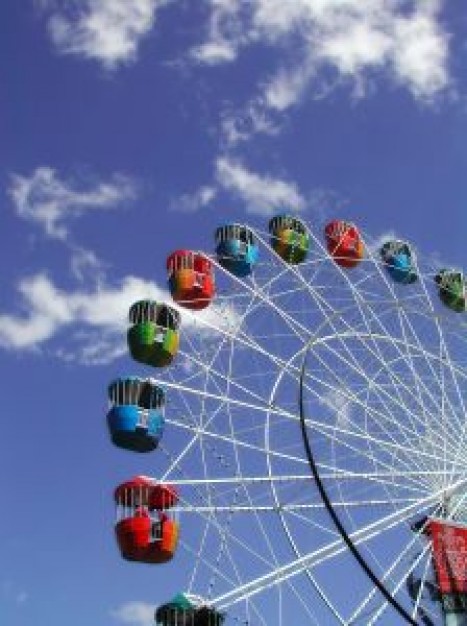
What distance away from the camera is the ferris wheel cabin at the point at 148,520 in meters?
23.4

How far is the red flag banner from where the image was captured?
72.2 feet

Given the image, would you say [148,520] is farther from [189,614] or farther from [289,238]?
[289,238]

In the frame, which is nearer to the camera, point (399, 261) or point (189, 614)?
point (189, 614)

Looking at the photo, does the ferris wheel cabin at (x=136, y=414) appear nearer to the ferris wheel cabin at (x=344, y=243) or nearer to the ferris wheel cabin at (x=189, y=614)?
the ferris wheel cabin at (x=189, y=614)

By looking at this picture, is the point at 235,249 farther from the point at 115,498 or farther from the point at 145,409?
the point at 115,498

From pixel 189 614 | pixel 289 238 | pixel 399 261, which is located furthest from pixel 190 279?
pixel 189 614

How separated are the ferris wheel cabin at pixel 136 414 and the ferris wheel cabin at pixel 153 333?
1113 mm

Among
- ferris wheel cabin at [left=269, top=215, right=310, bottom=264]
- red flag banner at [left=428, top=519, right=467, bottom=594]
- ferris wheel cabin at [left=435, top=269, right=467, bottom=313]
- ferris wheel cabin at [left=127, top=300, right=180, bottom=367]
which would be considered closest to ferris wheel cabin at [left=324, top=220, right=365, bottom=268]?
ferris wheel cabin at [left=269, top=215, right=310, bottom=264]

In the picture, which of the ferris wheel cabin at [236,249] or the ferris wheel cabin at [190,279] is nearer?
the ferris wheel cabin at [190,279]

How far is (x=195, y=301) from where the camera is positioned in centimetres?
2716

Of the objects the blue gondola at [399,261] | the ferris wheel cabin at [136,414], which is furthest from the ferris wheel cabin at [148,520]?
the blue gondola at [399,261]

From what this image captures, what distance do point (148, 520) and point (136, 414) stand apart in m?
2.53

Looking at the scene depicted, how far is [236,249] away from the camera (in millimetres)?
28656

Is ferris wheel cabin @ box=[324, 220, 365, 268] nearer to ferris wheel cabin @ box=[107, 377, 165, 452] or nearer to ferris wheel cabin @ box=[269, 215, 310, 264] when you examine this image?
ferris wheel cabin @ box=[269, 215, 310, 264]
